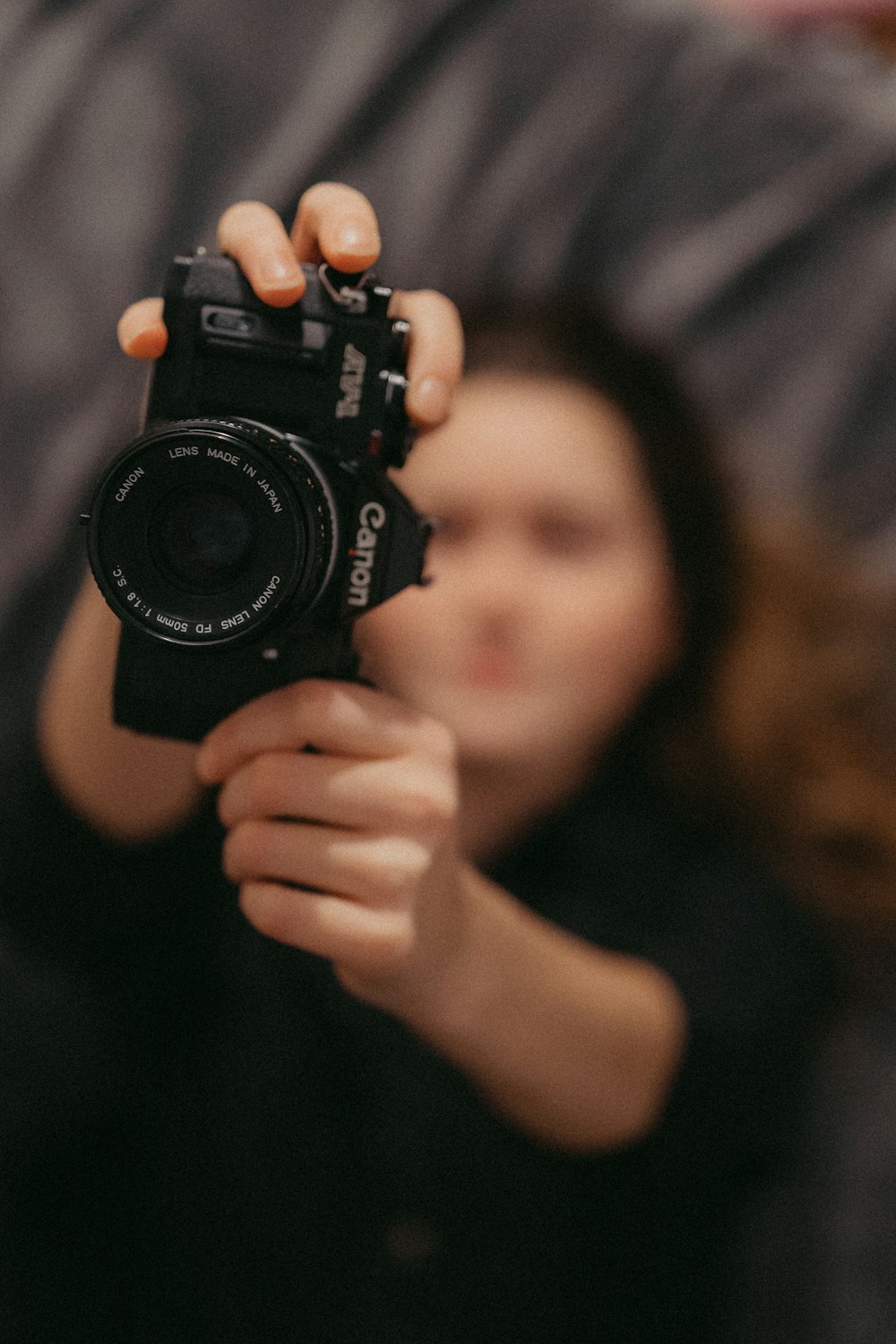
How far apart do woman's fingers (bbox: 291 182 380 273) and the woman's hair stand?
0.25 m

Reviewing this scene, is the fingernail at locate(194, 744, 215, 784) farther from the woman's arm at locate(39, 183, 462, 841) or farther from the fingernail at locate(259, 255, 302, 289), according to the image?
the fingernail at locate(259, 255, 302, 289)

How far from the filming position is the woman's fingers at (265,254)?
314mm

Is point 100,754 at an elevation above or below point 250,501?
below

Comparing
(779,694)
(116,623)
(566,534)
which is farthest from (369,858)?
(779,694)

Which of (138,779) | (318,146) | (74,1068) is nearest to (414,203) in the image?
(318,146)

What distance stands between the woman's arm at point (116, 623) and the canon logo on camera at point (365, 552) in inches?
1.4

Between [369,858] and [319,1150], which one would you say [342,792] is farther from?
[319,1150]

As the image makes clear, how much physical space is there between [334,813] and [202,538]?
0.10 m

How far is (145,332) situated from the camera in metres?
0.32

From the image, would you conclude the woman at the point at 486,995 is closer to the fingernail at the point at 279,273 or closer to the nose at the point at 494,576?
the nose at the point at 494,576

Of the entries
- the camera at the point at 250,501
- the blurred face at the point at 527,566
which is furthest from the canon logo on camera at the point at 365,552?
the blurred face at the point at 527,566

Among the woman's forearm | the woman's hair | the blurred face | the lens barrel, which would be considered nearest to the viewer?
the lens barrel

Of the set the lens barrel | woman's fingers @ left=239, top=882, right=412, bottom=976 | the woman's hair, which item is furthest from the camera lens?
the woman's hair

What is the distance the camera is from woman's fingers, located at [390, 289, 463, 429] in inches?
13.3
